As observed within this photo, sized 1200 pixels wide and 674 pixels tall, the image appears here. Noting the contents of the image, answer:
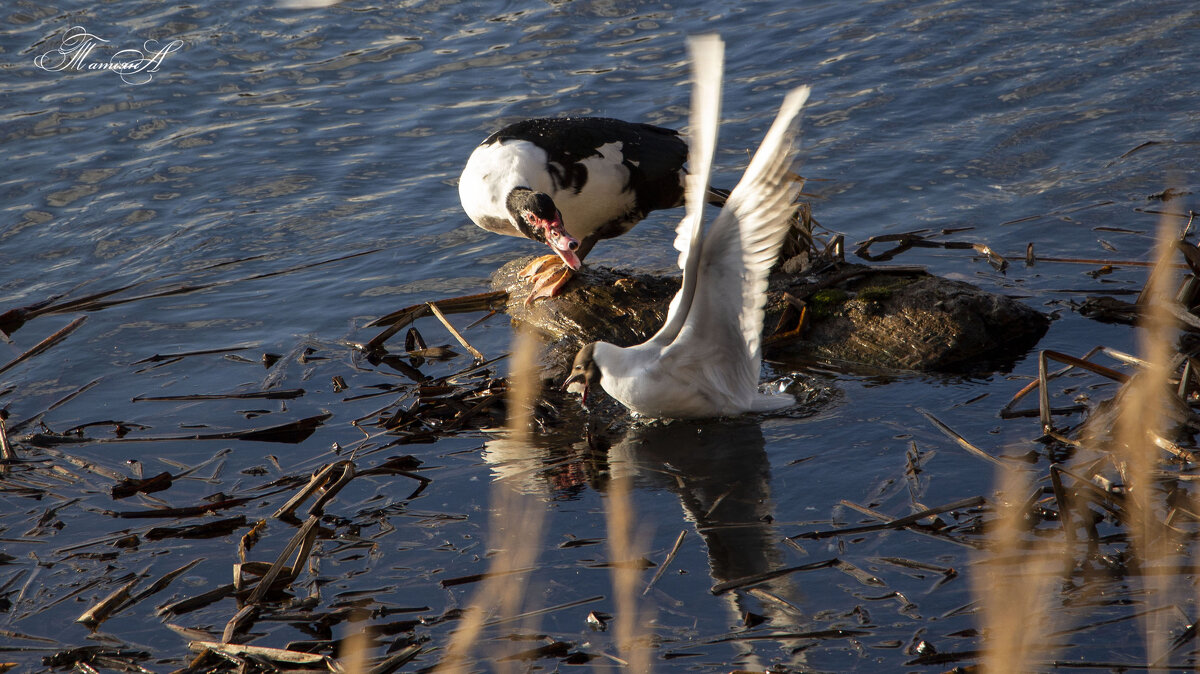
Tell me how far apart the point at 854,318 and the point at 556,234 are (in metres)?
1.49

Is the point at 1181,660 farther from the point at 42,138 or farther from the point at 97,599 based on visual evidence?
the point at 42,138

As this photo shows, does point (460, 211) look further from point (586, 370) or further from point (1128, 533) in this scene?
point (1128, 533)

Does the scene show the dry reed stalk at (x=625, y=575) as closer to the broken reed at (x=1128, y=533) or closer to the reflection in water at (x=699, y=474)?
the reflection in water at (x=699, y=474)

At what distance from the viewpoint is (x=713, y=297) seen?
411cm

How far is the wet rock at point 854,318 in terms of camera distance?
479cm

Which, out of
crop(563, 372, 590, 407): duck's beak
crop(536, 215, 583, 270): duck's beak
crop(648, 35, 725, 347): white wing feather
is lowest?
crop(563, 372, 590, 407): duck's beak

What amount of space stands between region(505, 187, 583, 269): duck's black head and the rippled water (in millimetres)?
511

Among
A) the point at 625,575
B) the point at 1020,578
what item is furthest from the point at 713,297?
the point at 625,575

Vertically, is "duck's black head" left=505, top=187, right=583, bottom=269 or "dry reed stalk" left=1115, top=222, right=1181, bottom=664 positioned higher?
"duck's black head" left=505, top=187, right=583, bottom=269

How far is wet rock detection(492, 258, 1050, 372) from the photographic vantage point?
15.7ft

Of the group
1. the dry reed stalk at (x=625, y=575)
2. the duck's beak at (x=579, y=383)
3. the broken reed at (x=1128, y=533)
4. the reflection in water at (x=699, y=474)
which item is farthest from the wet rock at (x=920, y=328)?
the dry reed stalk at (x=625, y=575)

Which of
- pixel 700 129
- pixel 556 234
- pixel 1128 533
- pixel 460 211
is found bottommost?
pixel 1128 533

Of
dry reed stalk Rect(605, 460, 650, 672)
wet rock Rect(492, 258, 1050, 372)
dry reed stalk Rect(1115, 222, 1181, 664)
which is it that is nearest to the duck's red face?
wet rock Rect(492, 258, 1050, 372)

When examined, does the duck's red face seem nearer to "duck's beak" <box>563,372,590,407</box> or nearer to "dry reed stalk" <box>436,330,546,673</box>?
"duck's beak" <box>563,372,590,407</box>
